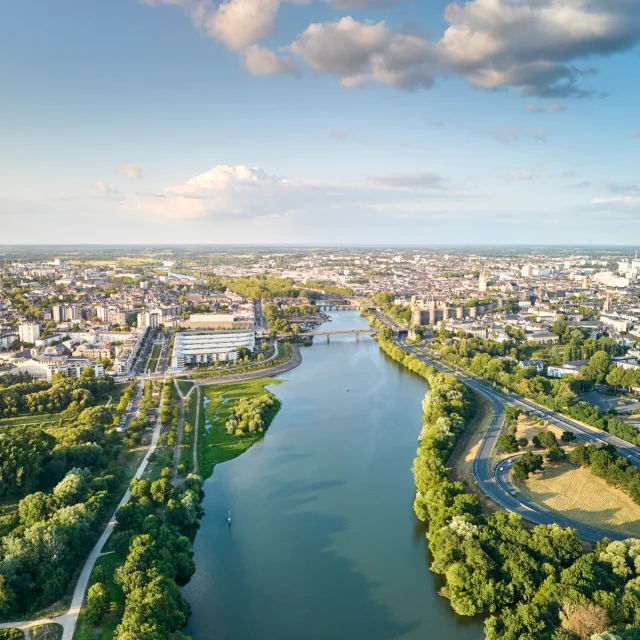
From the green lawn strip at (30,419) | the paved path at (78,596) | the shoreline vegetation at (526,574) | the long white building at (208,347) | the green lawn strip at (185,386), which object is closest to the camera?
the shoreline vegetation at (526,574)

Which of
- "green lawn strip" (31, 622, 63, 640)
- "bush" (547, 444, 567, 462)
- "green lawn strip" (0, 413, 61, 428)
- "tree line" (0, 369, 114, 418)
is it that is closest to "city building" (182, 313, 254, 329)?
"tree line" (0, 369, 114, 418)

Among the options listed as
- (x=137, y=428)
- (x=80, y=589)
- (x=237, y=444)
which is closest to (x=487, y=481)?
(x=237, y=444)

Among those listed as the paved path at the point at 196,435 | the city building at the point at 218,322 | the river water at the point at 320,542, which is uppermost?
the city building at the point at 218,322

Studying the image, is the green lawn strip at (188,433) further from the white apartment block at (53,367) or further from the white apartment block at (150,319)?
the white apartment block at (150,319)

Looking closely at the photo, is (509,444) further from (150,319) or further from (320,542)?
(150,319)

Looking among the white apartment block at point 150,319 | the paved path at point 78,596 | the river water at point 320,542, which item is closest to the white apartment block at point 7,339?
the white apartment block at point 150,319

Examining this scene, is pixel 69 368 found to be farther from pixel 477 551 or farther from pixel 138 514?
pixel 477 551

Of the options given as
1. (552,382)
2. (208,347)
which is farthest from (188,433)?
(552,382)
